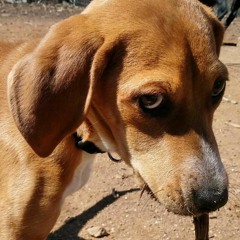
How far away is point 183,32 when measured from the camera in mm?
2477

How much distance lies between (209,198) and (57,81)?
85 centimetres

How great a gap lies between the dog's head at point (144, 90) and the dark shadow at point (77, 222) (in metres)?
1.64

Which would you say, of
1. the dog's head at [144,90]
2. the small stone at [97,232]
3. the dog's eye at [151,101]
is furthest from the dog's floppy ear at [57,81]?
the small stone at [97,232]

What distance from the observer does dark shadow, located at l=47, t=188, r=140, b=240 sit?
408 centimetres

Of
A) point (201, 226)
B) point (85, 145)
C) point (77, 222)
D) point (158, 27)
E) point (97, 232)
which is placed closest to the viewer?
point (158, 27)

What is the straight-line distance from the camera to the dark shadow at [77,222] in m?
4.08

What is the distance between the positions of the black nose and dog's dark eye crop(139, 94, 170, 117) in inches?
15.1

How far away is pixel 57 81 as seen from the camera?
2436 mm

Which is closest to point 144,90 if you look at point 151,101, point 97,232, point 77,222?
point 151,101

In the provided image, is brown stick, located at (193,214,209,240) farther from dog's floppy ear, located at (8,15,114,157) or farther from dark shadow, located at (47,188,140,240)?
dog's floppy ear, located at (8,15,114,157)

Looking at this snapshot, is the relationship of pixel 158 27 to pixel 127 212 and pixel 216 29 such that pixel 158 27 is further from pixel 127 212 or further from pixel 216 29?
pixel 127 212

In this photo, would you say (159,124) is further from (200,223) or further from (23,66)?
(200,223)

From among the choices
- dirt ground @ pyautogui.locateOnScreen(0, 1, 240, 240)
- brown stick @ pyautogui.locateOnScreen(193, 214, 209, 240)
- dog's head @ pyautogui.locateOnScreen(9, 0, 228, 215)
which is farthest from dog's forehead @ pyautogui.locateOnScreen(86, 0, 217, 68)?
dirt ground @ pyautogui.locateOnScreen(0, 1, 240, 240)

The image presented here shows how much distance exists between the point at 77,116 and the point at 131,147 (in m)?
0.30
